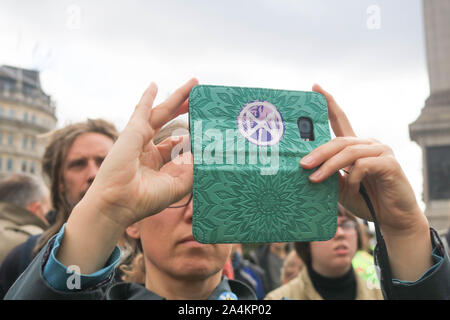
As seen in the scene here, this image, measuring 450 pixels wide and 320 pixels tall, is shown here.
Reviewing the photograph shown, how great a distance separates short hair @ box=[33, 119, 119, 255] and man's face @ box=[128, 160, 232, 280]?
1050 mm

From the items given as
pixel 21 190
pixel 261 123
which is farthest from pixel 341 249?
pixel 21 190

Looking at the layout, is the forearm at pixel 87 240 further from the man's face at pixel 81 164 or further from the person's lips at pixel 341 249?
the person's lips at pixel 341 249

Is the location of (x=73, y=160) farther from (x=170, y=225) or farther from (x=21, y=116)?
(x=21, y=116)

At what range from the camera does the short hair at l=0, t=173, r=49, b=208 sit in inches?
130

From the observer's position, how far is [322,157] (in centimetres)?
116

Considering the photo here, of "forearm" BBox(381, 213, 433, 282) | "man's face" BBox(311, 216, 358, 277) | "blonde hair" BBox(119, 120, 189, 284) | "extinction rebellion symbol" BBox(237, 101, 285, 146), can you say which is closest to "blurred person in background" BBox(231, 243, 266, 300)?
"man's face" BBox(311, 216, 358, 277)

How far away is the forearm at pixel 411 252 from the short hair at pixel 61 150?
183cm

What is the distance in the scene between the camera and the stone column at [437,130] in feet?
39.3

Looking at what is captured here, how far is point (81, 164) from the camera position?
2.66 metres

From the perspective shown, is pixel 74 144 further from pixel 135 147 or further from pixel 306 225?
pixel 306 225

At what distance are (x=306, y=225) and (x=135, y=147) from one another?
1.69ft

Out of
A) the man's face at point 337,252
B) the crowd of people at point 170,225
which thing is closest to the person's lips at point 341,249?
the man's face at point 337,252

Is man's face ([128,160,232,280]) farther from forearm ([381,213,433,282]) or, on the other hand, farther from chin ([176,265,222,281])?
forearm ([381,213,433,282])
